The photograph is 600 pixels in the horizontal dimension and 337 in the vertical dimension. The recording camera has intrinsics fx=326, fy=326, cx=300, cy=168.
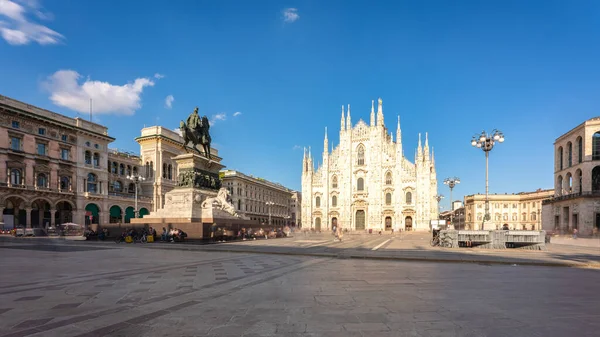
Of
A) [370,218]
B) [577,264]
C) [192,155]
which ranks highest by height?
[192,155]

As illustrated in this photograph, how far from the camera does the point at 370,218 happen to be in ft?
230

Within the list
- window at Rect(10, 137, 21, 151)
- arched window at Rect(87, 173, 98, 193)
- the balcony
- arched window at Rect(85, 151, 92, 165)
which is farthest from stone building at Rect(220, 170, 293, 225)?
the balcony

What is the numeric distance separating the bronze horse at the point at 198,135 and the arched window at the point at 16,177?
1233 inches

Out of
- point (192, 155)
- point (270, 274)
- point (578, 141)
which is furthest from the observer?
point (578, 141)

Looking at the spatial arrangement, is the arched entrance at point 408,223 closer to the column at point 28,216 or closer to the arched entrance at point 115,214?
the arched entrance at point 115,214

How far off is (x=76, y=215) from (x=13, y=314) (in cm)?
5084

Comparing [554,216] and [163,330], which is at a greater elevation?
[163,330]

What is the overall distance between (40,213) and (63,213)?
10.4ft

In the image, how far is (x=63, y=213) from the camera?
46.6 m

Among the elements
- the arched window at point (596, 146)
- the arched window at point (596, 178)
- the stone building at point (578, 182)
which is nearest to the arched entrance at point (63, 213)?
the stone building at point (578, 182)

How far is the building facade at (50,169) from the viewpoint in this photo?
133 feet

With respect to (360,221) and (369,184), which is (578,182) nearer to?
(369,184)

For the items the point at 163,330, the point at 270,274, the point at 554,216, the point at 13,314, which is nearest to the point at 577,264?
the point at 270,274

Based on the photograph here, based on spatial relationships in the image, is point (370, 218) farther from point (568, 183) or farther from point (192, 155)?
point (192, 155)
